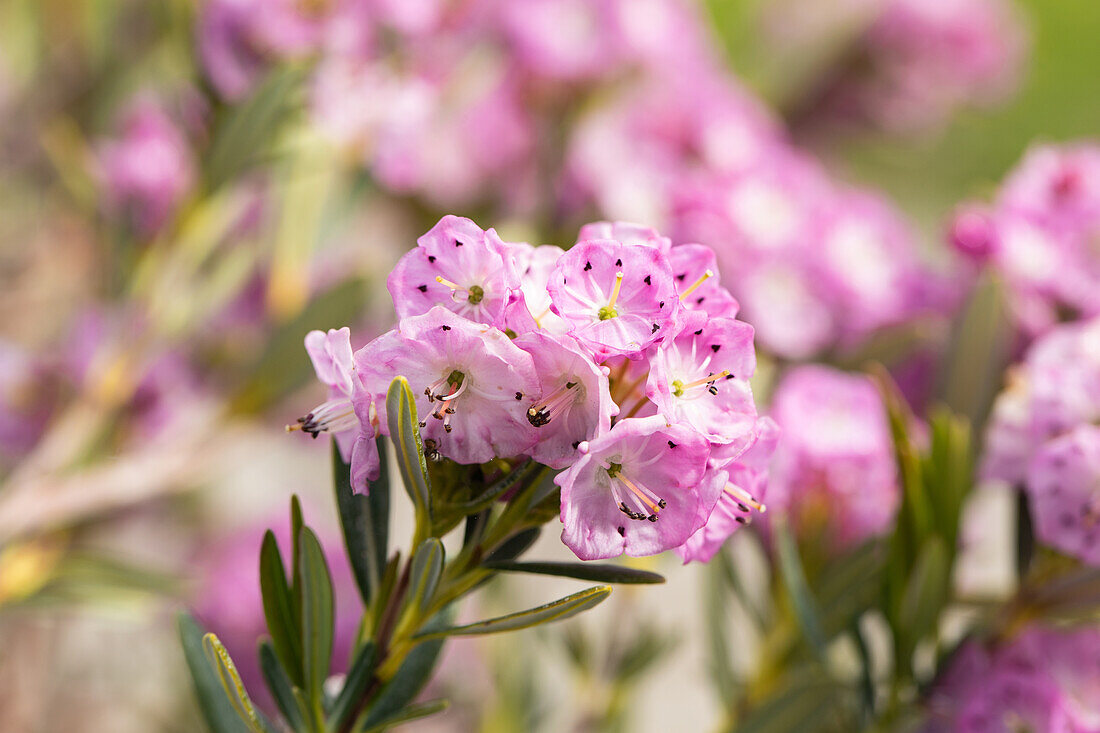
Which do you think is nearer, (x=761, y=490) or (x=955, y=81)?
(x=761, y=490)

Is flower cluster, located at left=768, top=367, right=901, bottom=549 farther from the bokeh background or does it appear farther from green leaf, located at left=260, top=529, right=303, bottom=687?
green leaf, located at left=260, top=529, right=303, bottom=687

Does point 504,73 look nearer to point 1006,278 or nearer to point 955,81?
point 1006,278

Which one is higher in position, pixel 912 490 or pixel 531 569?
pixel 531 569

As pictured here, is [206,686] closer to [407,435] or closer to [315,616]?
[315,616]

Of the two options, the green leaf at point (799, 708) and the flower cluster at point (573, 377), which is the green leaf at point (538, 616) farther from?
the green leaf at point (799, 708)

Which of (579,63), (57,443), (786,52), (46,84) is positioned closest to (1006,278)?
(579,63)

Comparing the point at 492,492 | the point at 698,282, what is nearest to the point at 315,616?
the point at 492,492

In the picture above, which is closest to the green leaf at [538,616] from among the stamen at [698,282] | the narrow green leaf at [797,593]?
the stamen at [698,282]

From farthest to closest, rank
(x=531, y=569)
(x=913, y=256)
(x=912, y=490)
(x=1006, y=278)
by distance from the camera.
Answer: (x=913, y=256), (x=1006, y=278), (x=912, y=490), (x=531, y=569)

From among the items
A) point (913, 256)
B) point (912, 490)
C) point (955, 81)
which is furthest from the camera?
point (955, 81)
